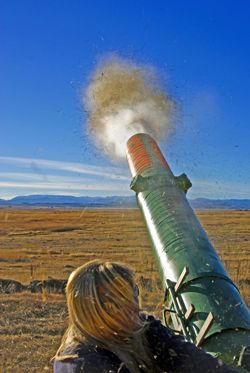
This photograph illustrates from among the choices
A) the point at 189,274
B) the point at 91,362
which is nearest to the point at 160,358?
the point at 91,362

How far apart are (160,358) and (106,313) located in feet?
1.15

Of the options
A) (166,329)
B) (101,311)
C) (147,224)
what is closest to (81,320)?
(101,311)

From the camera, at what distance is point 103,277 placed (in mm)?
2080

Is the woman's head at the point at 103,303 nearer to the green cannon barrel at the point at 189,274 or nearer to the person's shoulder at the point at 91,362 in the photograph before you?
the person's shoulder at the point at 91,362

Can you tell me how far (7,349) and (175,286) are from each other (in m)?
3.76

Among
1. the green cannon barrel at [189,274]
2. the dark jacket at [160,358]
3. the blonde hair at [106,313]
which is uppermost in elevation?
the green cannon barrel at [189,274]

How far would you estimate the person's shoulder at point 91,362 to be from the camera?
6.59ft

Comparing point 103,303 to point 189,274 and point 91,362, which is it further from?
point 189,274

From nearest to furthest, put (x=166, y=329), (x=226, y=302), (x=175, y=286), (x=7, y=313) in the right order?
(x=166, y=329), (x=226, y=302), (x=175, y=286), (x=7, y=313)

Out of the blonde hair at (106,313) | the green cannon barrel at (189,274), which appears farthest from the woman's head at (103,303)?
the green cannon barrel at (189,274)

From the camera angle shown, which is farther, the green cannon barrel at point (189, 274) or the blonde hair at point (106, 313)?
the green cannon barrel at point (189, 274)

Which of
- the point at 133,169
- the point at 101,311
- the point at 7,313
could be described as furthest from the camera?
the point at 7,313

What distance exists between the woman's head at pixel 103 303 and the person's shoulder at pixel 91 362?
5 centimetres

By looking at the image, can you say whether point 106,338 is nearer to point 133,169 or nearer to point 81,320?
point 81,320
